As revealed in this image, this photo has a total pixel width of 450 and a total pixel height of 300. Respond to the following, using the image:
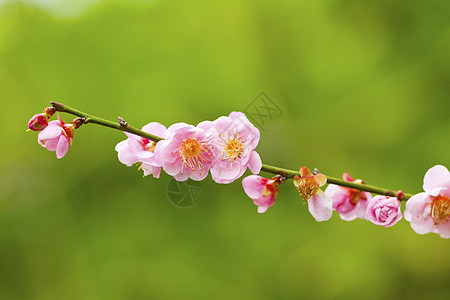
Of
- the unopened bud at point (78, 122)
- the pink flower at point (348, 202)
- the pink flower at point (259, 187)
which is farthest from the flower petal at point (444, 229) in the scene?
the unopened bud at point (78, 122)

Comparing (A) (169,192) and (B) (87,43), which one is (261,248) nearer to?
(B) (87,43)

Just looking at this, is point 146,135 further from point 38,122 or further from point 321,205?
point 321,205

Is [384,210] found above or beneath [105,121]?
beneath

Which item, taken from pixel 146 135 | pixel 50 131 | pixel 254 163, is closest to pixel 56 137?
pixel 50 131

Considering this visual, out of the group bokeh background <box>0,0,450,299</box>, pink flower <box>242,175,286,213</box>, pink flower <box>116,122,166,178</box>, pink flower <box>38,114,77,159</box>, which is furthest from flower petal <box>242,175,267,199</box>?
bokeh background <box>0,0,450,299</box>

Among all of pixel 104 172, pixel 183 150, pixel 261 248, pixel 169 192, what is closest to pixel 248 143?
pixel 183 150

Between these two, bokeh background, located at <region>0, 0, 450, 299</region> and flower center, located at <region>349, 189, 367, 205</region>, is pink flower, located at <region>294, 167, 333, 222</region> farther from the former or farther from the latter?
bokeh background, located at <region>0, 0, 450, 299</region>
